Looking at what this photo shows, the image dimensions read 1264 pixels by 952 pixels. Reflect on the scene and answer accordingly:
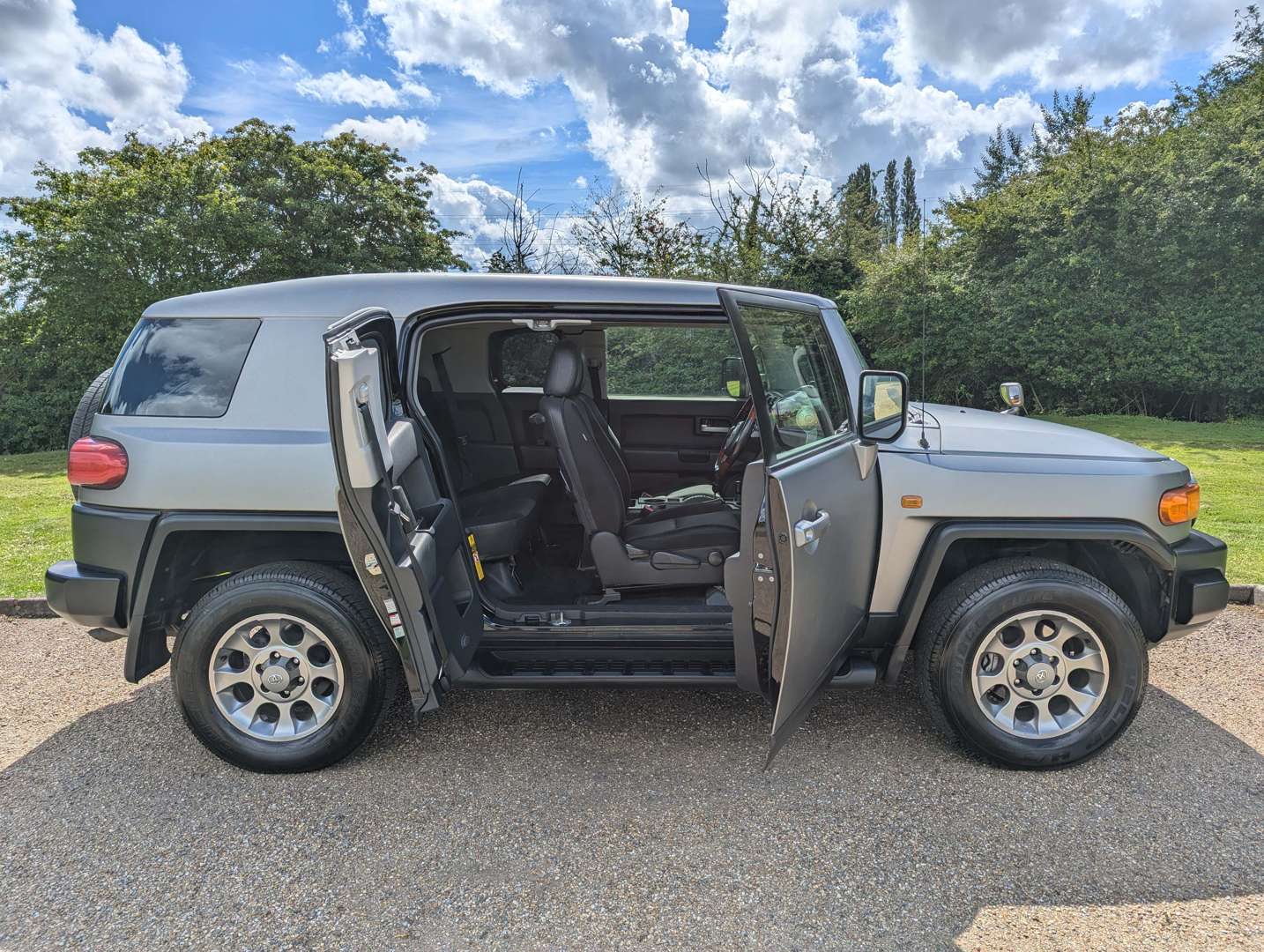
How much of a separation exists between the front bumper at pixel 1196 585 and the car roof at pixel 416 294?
1886 millimetres

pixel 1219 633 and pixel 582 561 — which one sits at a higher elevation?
pixel 582 561

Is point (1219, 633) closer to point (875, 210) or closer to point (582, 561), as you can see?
point (582, 561)

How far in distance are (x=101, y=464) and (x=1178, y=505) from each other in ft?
13.3

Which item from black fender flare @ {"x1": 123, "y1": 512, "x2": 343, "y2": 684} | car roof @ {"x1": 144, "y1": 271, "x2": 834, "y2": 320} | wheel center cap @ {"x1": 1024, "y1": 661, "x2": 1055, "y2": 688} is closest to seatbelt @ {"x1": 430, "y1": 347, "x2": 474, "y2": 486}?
car roof @ {"x1": 144, "y1": 271, "x2": 834, "y2": 320}

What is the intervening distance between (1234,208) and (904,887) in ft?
47.3

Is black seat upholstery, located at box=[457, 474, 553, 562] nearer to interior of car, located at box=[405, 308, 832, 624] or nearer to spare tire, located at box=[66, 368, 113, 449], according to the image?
interior of car, located at box=[405, 308, 832, 624]

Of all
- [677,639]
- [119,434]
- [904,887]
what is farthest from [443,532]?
[904,887]

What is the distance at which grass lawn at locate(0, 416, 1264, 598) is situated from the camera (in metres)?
5.55

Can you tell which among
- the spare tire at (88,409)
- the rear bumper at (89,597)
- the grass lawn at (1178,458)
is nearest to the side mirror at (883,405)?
the rear bumper at (89,597)

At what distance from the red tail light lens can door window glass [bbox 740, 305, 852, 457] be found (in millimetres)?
2353

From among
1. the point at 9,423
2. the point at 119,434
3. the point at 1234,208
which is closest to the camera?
the point at 119,434

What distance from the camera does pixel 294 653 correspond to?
291 cm

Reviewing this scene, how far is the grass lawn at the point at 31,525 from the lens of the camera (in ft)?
17.6

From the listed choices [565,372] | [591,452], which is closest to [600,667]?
[591,452]
